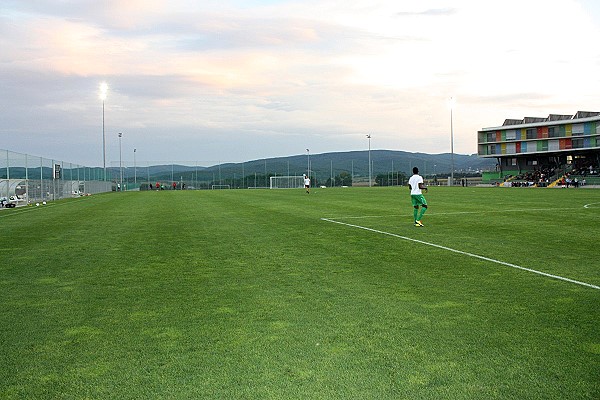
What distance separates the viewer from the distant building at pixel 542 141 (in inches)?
3098

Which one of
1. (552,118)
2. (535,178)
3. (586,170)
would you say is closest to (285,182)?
(535,178)

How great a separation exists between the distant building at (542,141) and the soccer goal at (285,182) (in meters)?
31.9

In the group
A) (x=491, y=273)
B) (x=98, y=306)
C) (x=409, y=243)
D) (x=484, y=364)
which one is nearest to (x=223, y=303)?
(x=98, y=306)

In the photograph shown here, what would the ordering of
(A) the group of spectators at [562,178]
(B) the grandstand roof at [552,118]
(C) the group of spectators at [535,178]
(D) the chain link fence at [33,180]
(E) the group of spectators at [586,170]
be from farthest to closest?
1. (B) the grandstand roof at [552,118]
2. (C) the group of spectators at [535,178]
3. (E) the group of spectators at [586,170]
4. (A) the group of spectators at [562,178]
5. (D) the chain link fence at [33,180]

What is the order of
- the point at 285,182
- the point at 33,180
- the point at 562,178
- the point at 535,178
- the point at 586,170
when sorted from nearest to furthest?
1. the point at 33,180
2. the point at 562,178
3. the point at 586,170
4. the point at 535,178
5. the point at 285,182

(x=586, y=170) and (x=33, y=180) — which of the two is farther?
(x=586, y=170)

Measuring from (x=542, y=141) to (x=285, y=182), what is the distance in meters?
41.3

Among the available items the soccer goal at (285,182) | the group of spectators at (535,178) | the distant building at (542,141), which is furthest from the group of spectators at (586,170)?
the soccer goal at (285,182)

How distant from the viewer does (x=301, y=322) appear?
579 cm

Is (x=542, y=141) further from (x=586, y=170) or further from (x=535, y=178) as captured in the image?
(x=586, y=170)

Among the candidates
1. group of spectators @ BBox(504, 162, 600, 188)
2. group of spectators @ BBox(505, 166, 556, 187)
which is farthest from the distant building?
group of spectators @ BBox(504, 162, 600, 188)

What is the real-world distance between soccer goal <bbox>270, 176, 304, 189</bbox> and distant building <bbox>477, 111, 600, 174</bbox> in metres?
31.9

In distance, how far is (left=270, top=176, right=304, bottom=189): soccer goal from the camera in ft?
304

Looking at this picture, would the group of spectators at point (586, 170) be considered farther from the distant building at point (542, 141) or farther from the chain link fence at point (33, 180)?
the chain link fence at point (33, 180)
